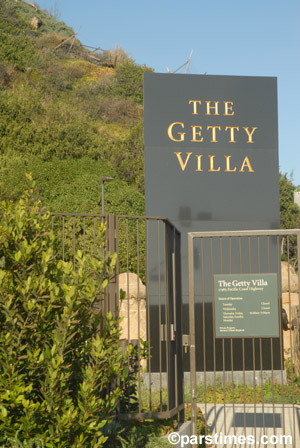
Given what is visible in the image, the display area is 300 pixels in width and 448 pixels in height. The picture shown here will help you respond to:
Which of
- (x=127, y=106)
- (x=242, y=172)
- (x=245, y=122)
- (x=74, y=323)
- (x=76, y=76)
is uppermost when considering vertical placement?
(x=76, y=76)

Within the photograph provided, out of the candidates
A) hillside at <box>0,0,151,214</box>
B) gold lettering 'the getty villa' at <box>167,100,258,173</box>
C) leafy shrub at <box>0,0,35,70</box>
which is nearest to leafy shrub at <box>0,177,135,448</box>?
gold lettering 'the getty villa' at <box>167,100,258,173</box>

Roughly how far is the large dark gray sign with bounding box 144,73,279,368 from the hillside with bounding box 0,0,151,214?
11646 millimetres

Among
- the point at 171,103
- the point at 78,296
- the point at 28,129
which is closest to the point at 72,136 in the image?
the point at 28,129

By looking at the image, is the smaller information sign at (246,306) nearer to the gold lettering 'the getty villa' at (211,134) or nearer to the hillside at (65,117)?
the gold lettering 'the getty villa' at (211,134)

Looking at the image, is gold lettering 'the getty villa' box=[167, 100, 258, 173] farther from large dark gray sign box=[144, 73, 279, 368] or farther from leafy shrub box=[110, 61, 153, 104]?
leafy shrub box=[110, 61, 153, 104]

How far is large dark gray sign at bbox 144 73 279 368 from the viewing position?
1238cm

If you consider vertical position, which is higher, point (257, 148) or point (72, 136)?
point (72, 136)

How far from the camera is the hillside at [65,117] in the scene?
2531 cm

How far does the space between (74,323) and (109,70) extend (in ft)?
188

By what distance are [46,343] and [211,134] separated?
27.7 feet

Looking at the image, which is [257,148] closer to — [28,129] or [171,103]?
[171,103]

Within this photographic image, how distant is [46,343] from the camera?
15.9ft

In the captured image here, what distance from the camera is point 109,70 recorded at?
196 ft

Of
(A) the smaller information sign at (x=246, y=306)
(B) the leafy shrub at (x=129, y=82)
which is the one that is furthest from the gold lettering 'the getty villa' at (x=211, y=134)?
(B) the leafy shrub at (x=129, y=82)
